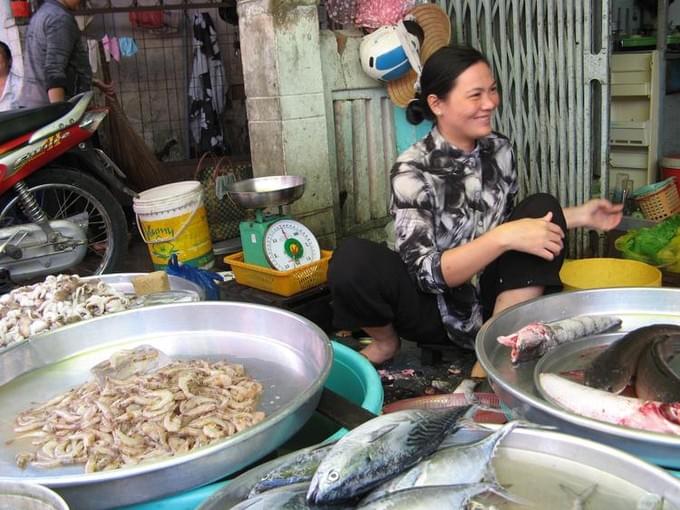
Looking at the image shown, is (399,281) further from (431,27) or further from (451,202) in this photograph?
(431,27)

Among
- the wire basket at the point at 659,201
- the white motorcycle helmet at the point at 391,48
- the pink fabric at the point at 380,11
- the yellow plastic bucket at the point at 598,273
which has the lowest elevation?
the yellow plastic bucket at the point at 598,273

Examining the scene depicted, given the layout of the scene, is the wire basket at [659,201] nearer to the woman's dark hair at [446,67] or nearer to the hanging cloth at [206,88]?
the woman's dark hair at [446,67]

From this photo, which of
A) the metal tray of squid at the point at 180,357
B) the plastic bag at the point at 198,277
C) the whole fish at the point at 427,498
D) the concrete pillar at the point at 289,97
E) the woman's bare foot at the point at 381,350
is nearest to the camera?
the whole fish at the point at 427,498

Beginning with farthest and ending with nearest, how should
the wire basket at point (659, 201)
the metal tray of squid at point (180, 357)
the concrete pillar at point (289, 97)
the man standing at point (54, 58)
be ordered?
the man standing at point (54, 58) → the wire basket at point (659, 201) → the concrete pillar at point (289, 97) → the metal tray of squid at point (180, 357)

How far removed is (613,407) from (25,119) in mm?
4368

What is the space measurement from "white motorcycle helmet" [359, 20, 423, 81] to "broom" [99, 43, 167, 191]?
2509 mm

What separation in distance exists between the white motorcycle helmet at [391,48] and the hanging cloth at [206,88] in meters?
3.48

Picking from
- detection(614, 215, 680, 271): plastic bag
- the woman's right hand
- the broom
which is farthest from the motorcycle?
detection(614, 215, 680, 271): plastic bag

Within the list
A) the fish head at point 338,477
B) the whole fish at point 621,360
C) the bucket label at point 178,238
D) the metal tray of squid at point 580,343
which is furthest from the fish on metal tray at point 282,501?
the bucket label at point 178,238

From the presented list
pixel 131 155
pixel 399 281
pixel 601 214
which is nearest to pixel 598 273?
pixel 601 214

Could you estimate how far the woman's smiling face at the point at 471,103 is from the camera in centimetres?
266

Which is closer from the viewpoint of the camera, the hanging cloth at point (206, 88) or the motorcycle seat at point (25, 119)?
the motorcycle seat at point (25, 119)

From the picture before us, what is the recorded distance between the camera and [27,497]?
1.21 meters

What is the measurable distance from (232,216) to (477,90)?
3.37 metres
